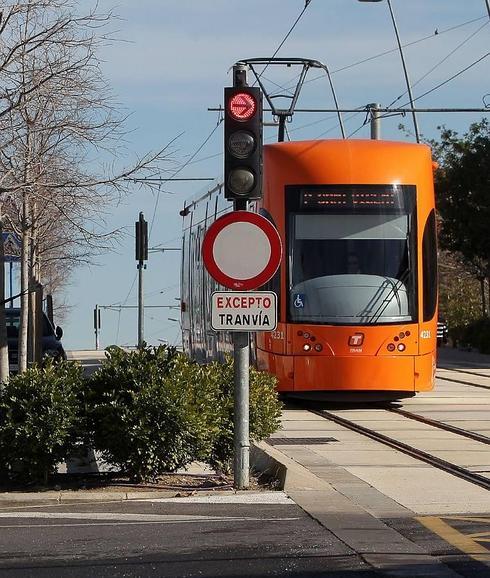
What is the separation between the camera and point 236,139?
11.1 meters

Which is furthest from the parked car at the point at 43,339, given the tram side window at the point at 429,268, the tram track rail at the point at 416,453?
the tram side window at the point at 429,268

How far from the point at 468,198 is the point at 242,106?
103ft

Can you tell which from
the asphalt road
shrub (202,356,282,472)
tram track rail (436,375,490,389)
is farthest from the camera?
tram track rail (436,375,490,389)

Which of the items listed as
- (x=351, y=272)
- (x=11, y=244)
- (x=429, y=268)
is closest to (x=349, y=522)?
(x=351, y=272)

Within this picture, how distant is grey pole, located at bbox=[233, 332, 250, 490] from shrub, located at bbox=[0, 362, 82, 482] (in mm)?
1413

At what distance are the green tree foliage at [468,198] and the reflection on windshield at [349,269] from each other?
21.9m

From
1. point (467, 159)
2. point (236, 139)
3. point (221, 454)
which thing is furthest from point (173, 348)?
point (467, 159)

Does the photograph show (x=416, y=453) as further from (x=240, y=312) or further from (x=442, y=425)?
(x=240, y=312)

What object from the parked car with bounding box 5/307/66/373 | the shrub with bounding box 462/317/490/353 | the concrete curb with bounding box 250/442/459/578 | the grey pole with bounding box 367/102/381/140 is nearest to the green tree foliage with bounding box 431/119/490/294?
the shrub with bounding box 462/317/490/353

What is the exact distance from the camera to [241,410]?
36.4 feet

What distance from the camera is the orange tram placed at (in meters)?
19.0

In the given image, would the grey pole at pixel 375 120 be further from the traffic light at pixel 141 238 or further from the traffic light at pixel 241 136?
the traffic light at pixel 241 136

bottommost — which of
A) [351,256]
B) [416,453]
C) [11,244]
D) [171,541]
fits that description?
[171,541]

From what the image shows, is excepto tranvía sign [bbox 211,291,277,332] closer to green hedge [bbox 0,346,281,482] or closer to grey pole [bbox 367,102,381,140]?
green hedge [bbox 0,346,281,482]
